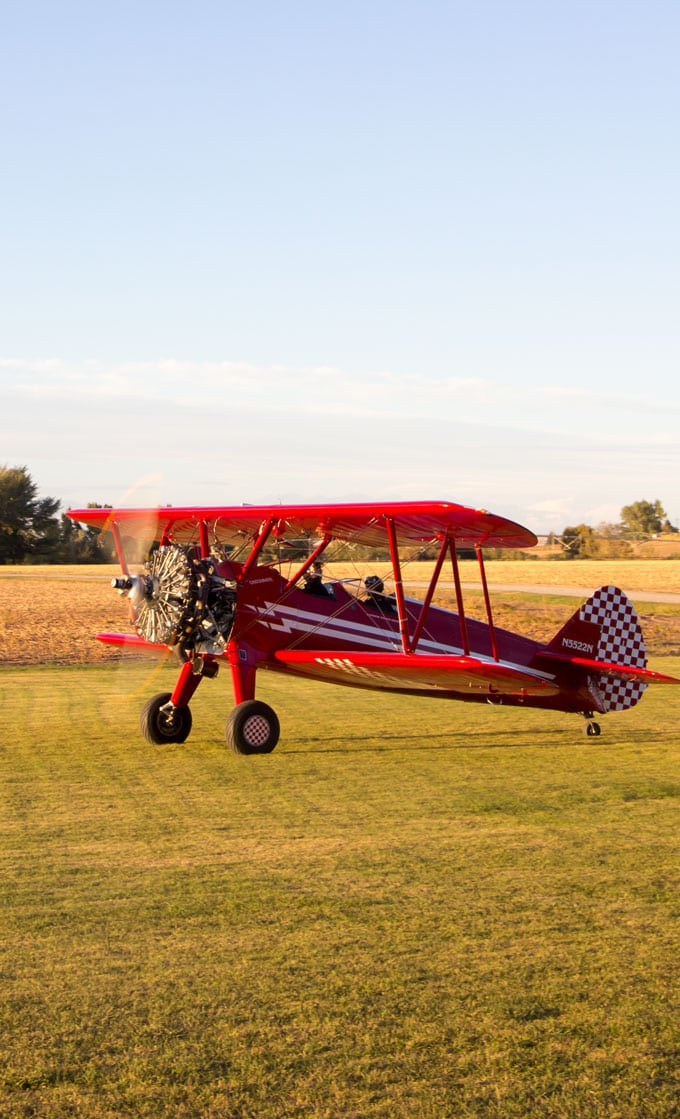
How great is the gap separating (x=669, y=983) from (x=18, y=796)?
585 cm

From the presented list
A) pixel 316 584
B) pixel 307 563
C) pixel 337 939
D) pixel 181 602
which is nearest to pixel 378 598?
pixel 316 584

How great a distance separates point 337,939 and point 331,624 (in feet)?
24.4

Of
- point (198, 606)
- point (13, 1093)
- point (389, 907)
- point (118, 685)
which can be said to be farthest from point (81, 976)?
point (118, 685)

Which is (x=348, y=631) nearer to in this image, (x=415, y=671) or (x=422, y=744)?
(x=415, y=671)

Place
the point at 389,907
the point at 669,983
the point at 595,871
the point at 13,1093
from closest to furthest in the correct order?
1. the point at 13,1093
2. the point at 669,983
3. the point at 389,907
4. the point at 595,871

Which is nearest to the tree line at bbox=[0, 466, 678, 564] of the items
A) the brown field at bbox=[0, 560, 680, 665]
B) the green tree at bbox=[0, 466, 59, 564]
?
the green tree at bbox=[0, 466, 59, 564]

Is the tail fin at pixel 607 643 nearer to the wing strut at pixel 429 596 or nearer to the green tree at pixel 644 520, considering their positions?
the wing strut at pixel 429 596

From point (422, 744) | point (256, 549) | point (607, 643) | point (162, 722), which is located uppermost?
point (256, 549)

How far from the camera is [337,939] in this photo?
5.34 m

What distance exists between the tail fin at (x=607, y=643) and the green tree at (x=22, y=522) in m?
51.6

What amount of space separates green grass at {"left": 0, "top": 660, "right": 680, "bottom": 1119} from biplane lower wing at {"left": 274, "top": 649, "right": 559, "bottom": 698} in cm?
106

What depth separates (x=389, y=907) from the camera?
589 centimetres

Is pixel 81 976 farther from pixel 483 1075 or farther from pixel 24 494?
pixel 24 494

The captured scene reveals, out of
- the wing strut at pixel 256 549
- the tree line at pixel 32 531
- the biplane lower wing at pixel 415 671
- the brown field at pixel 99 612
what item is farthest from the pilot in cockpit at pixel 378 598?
the tree line at pixel 32 531
